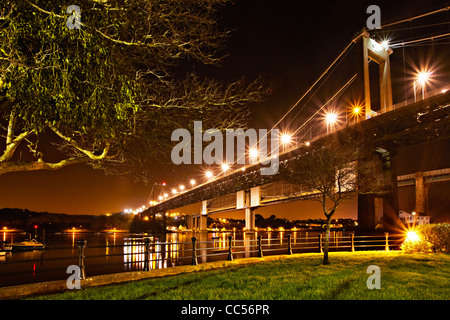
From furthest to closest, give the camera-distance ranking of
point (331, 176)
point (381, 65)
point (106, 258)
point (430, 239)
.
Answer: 1. point (381, 65)
2. point (106, 258)
3. point (430, 239)
4. point (331, 176)

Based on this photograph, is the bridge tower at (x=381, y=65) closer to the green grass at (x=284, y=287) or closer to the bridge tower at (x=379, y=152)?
the bridge tower at (x=379, y=152)

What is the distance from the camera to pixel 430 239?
629 inches

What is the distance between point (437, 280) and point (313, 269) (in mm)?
3228

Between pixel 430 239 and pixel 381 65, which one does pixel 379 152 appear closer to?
pixel 381 65

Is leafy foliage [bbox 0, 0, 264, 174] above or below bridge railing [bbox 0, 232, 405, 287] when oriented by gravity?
above

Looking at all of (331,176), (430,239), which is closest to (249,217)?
(430,239)

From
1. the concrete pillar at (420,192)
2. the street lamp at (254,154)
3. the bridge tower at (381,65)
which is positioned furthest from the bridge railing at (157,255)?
the concrete pillar at (420,192)

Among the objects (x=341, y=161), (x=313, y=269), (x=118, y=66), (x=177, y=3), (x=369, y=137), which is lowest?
(x=313, y=269)

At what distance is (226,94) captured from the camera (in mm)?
9352

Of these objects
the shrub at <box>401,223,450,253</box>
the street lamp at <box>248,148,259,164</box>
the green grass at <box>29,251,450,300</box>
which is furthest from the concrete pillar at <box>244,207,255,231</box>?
the green grass at <box>29,251,450,300</box>

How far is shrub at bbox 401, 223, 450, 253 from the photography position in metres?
15.6

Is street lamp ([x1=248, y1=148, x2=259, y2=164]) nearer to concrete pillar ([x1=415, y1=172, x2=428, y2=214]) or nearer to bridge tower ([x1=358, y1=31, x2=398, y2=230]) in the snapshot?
bridge tower ([x1=358, y1=31, x2=398, y2=230])
